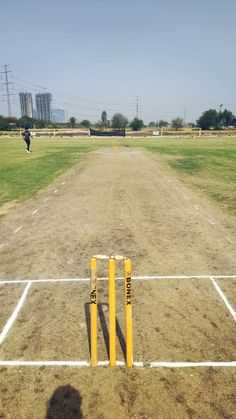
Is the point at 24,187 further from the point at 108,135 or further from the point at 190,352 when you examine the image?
the point at 108,135

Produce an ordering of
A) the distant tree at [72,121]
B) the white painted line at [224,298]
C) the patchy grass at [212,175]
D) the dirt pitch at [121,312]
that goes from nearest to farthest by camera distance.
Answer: the dirt pitch at [121,312] → the white painted line at [224,298] → the patchy grass at [212,175] → the distant tree at [72,121]

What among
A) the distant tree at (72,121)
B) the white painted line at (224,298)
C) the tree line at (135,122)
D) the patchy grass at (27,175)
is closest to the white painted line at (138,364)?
the white painted line at (224,298)

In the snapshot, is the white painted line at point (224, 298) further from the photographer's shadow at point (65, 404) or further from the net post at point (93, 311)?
the photographer's shadow at point (65, 404)

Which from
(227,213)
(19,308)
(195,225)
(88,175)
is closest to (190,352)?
(19,308)

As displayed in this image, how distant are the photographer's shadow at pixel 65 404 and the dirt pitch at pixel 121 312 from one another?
1 cm

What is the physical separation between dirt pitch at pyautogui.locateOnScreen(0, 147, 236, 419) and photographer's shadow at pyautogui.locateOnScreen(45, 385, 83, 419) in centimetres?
1

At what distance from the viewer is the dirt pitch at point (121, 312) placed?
15.3 feet

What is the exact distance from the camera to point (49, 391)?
15.8 ft

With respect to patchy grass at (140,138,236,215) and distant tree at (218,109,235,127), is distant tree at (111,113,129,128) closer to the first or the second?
distant tree at (218,109,235,127)

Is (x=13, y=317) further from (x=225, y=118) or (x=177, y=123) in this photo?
(x=225, y=118)

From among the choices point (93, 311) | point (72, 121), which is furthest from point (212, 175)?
point (72, 121)

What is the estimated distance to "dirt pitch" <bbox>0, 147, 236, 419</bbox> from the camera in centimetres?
467

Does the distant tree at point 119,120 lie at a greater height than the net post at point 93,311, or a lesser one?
greater


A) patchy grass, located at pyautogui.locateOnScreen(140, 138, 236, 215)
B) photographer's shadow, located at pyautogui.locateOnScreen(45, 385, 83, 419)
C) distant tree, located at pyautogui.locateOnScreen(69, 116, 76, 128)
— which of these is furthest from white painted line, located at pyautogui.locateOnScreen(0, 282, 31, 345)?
distant tree, located at pyautogui.locateOnScreen(69, 116, 76, 128)
